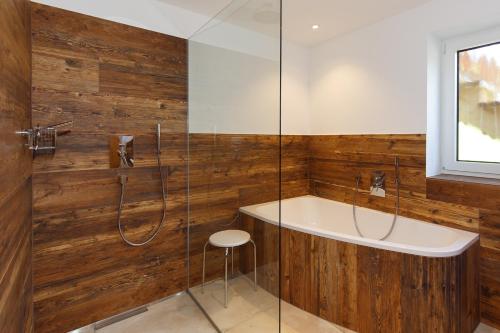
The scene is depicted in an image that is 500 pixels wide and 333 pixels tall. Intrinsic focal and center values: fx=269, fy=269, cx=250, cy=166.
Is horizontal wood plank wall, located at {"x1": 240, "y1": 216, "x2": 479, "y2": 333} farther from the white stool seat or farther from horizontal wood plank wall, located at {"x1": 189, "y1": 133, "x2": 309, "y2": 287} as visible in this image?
horizontal wood plank wall, located at {"x1": 189, "y1": 133, "x2": 309, "y2": 287}

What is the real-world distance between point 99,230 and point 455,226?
275 centimetres

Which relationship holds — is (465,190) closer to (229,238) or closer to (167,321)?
(229,238)

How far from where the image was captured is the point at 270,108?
164cm

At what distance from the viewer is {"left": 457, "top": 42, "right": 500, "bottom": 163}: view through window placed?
6.93ft

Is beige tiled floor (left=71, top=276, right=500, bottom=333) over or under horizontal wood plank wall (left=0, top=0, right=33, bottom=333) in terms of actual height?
under

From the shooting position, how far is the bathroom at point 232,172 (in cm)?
169

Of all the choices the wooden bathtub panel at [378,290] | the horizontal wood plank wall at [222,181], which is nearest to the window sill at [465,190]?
the wooden bathtub panel at [378,290]

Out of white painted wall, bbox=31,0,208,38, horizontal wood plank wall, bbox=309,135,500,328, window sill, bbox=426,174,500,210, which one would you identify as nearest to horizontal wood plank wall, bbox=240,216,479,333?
horizontal wood plank wall, bbox=309,135,500,328

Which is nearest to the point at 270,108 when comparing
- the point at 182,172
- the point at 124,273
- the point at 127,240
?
the point at 182,172

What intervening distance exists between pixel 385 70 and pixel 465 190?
4.12 ft

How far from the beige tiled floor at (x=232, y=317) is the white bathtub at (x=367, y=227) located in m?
0.56

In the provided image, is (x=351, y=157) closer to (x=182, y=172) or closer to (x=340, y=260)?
(x=340, y=260)

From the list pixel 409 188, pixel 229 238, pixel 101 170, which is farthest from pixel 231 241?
pixel 409 188

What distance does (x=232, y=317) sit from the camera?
6.26 ft
